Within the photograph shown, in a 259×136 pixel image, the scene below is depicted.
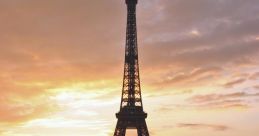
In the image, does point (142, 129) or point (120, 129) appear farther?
point (120, 129)

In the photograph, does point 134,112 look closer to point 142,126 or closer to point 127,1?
point 142,126

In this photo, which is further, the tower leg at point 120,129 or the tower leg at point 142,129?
the tower leg at point 120,129

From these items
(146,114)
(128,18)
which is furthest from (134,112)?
(128,18)

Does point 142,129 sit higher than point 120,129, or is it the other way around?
point 120,129

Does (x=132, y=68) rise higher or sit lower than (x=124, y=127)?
higher

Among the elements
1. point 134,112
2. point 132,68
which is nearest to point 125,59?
point 132,68

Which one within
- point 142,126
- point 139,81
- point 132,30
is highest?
point 132,30

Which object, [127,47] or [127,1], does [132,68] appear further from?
[127,1]

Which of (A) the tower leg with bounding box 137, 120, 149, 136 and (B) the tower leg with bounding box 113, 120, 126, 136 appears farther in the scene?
(B) the tower leg with bounding box 113, 120, 126, 136
